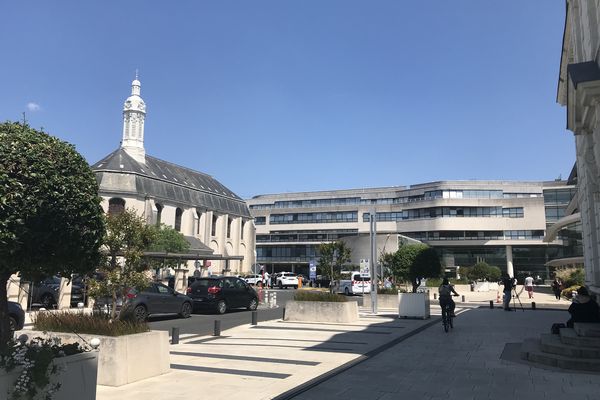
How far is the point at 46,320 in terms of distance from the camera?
26.0 feet

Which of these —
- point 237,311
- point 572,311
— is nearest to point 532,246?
point 237,311

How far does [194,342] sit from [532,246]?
70581 millimetres

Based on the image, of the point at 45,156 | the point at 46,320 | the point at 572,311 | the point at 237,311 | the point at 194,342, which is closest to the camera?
the point at 45,156

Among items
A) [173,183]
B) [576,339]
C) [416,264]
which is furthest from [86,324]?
[173,183]

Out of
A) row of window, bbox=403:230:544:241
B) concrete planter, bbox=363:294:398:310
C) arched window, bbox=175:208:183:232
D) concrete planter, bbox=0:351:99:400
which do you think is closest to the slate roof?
arched window, bbox=175:208:183:232

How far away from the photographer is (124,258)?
8.45 metres

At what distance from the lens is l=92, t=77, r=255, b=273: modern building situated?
6053 centimetres

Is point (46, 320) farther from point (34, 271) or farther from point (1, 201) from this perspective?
point (1, 201)

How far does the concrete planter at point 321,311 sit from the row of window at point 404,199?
205 ft

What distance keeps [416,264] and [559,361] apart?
13.9 metres

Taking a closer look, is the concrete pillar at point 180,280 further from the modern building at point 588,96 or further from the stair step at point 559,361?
the stair step at point 559,361

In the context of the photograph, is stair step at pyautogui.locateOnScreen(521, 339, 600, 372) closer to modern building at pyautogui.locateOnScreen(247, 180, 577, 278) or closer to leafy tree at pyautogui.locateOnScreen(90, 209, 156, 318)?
leafy tree at pyautogui.locateOnScreen(90, 209, 156, 318)

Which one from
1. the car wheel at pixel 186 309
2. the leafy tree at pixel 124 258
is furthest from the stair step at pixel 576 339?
the car wheel at pixel 186 309

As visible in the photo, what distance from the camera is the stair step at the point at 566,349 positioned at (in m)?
8.45
